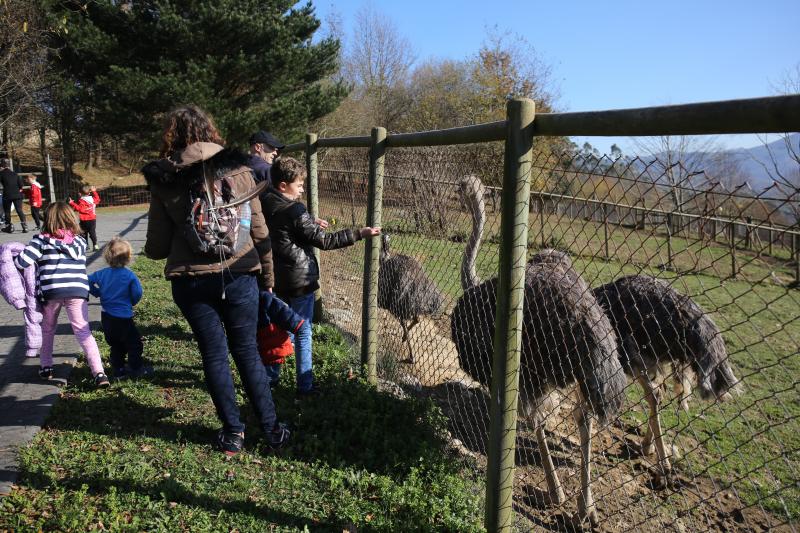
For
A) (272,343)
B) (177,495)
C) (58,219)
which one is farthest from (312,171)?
(177,495)

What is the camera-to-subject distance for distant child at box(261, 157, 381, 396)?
3858 millimetres

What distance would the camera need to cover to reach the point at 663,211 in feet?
6.46

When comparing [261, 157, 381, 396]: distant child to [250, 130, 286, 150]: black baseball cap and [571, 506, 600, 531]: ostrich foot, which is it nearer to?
[250, 130, 286, 150]: black baseball cap

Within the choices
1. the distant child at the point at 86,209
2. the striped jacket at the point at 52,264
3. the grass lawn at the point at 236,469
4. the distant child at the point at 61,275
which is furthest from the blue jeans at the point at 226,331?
the distant child at the point at 86,209

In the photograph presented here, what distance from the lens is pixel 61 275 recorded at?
4.46 metres

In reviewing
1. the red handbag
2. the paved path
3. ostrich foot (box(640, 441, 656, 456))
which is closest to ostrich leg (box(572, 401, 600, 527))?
ostrich foot (box(640, 441, 656, 456))

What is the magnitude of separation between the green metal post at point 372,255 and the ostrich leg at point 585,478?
1.54 metres

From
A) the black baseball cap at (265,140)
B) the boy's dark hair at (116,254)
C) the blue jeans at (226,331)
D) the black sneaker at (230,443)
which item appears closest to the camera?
the blue jeans at (226,331)

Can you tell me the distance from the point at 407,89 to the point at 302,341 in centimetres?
3139

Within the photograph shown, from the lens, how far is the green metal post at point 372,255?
13.5ft

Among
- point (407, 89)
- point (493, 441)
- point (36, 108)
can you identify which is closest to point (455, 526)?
point (493, 441)

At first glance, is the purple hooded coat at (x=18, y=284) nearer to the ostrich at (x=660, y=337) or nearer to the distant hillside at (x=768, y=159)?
the ostrich at (x=660, y=337)

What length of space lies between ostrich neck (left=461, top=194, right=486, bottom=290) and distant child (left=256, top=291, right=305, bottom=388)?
3.82 feet

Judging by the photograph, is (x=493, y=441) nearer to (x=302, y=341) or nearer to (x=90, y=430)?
(x=302, y=341)
